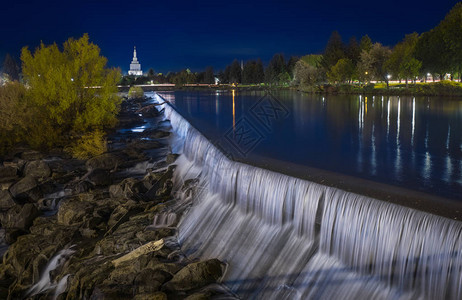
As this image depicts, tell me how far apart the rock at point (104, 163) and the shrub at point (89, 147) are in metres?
2.35

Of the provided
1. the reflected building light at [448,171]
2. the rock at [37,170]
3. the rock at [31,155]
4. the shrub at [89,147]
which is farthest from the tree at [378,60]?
the rock at [37,170]

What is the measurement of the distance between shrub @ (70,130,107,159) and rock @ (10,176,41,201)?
4797 millimetres

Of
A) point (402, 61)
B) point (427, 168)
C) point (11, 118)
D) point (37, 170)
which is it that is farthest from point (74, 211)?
point (402, 61)

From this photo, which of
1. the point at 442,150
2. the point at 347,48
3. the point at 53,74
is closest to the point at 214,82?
the point at 347,48

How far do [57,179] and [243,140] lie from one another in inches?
303

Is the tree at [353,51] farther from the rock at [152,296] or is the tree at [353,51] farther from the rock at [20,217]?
the rock at [152,296]

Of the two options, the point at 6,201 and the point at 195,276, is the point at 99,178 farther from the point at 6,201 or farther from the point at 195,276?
the point at 195,276

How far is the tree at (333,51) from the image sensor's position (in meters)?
81.9

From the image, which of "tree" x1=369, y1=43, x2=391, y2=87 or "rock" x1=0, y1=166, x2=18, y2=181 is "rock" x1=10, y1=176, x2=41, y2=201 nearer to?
"rock" x1=0, y1=166, x2=18, y2=181

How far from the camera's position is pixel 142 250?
30.9 feet

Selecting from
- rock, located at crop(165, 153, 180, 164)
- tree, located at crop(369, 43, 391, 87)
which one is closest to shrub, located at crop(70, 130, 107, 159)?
rock, located at crop(165, 153, 180, 164)

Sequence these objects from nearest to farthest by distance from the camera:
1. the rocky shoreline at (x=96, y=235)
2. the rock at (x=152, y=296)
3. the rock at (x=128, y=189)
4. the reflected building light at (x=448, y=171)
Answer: the rock at (x=152, y=296)
the rocky shoreline at (x=96, y=235)
the reflected building light at (x=448, y=171)
the rock at (x=128, y=189)

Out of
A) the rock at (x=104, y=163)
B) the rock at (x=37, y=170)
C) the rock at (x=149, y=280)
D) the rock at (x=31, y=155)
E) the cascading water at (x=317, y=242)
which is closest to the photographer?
the cascading water at (x=317, y=242)

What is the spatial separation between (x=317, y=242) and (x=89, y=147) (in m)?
14.1
